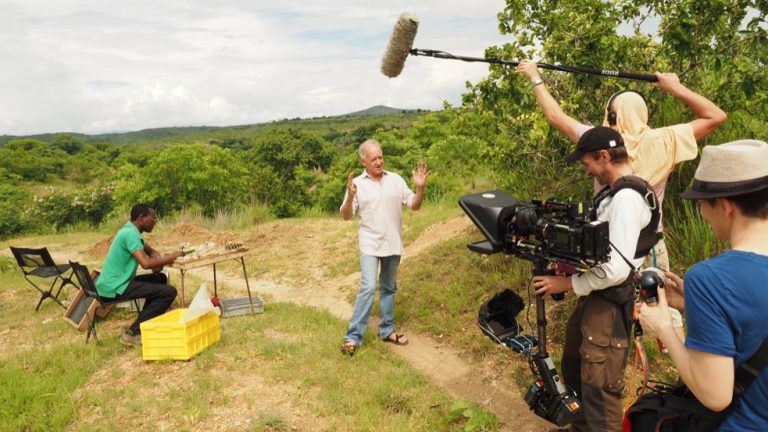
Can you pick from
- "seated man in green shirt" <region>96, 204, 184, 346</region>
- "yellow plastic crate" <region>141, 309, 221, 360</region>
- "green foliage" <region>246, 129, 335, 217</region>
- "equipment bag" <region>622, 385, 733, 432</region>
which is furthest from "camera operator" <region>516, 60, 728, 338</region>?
"green foliage" <region>246, 129, 335, 217</region>

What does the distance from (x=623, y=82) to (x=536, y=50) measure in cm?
92

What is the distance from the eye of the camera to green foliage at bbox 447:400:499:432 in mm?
3801

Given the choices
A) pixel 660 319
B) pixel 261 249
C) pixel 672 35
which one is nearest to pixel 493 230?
pixel 660 319

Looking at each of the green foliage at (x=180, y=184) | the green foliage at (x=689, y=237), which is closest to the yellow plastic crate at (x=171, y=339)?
the green foliage at (x=689, y=237)

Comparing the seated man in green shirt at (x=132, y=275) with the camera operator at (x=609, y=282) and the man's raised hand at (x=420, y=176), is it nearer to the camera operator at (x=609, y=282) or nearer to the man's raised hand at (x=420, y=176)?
the man's raised hand at (x=420, y=176)

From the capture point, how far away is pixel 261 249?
A: 1169 cm

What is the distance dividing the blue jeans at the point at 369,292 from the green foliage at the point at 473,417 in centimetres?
137

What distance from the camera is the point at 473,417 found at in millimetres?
3857

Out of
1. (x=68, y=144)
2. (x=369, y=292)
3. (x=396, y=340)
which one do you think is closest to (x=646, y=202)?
(x=369, y=292)

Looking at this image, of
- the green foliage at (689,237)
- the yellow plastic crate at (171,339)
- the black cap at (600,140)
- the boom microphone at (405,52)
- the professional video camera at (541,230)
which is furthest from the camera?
the yellow plastic crate at (171,339)

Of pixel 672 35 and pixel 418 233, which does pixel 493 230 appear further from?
pixel 418 233

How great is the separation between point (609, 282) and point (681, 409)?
0.86 m

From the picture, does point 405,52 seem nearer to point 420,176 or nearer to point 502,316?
point 420,176

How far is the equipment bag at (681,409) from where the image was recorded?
156 centimetres
